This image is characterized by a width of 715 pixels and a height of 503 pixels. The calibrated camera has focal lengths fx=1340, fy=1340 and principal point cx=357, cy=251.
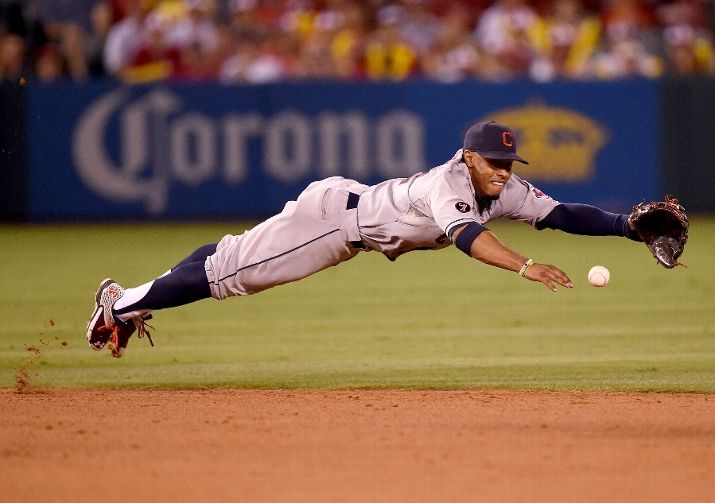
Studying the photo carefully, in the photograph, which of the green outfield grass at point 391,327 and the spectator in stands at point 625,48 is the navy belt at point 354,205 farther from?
the spectator in stands at point 625,48

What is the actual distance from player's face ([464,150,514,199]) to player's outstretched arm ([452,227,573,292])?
1.45ft

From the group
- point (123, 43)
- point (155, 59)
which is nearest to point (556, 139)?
point (155, 59)

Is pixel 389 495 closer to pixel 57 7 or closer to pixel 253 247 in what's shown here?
pixel 253 247

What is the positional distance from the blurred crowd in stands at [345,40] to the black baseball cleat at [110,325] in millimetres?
9756

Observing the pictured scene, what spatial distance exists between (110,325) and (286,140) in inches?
381

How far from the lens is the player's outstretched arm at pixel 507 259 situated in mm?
6387

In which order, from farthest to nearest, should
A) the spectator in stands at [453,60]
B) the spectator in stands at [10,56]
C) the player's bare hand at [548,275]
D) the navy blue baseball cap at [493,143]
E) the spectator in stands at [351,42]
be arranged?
the spectator in stands at [453,60], the spectator in stands at [351,42], the spectator in stands at [10,56], the navy blue baseball cap at [493,143], the player's bare hand at [548,275]

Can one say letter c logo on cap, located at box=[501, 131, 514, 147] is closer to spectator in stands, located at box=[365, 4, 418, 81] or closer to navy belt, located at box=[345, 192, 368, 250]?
navy belt, located at box=[345, 192, 368, 250]

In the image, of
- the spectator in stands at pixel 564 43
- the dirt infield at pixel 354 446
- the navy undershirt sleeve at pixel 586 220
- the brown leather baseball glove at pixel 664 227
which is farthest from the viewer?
the spectator in stands at pixel 564 43

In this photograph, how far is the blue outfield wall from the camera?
57.5ft

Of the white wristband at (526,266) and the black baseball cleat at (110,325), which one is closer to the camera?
the white wristband at (526,266)

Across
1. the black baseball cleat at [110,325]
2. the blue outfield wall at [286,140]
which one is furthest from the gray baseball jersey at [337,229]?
the blue outfield wall at [286,140]

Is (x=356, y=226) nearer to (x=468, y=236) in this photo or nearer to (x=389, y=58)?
(x=468, y=236)

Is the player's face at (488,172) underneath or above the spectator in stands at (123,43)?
underneath
